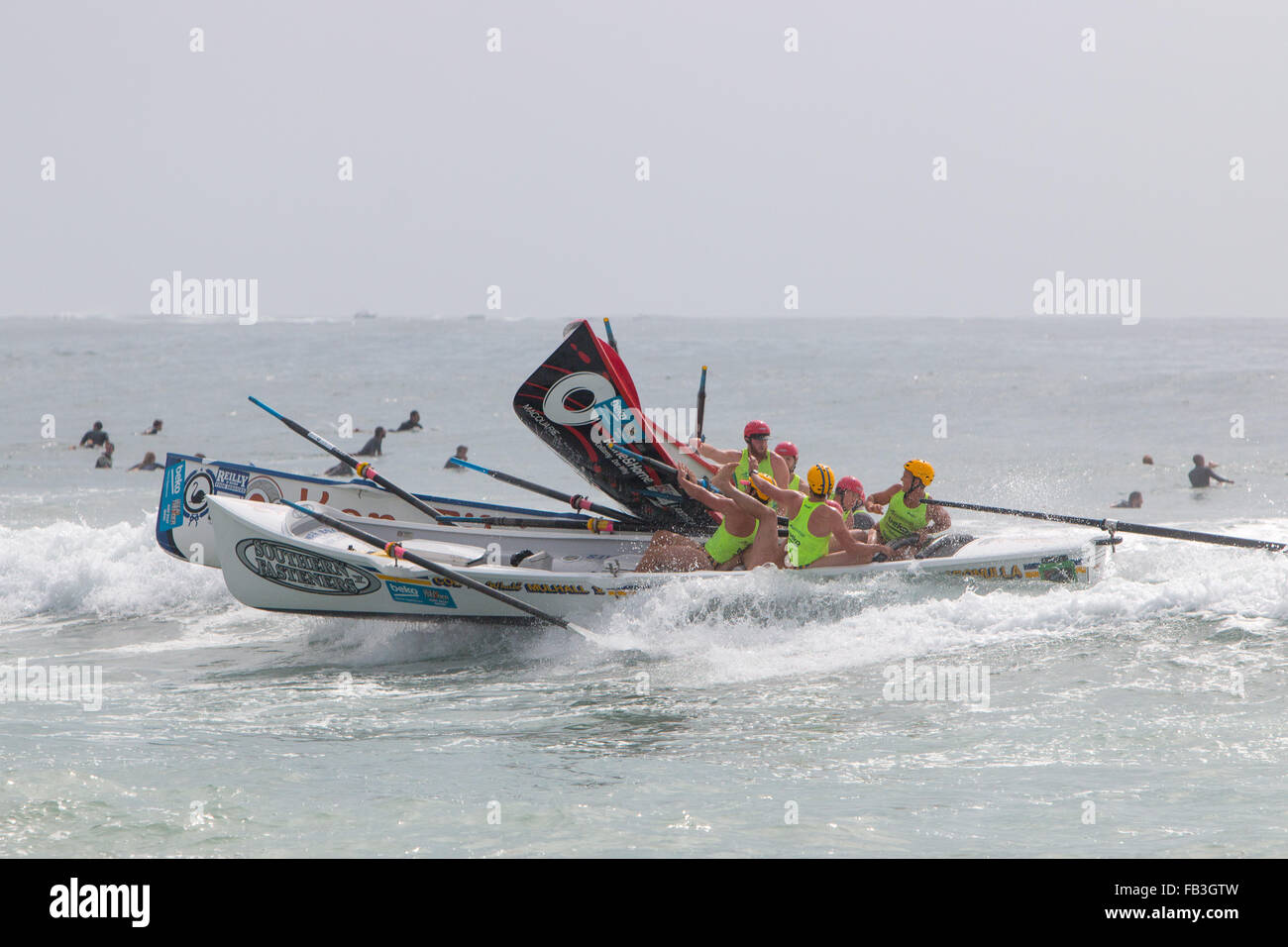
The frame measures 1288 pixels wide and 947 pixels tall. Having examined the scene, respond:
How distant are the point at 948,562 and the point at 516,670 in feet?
10.9

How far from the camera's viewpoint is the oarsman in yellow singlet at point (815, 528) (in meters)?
9.20

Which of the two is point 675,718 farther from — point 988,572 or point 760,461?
point 760,461

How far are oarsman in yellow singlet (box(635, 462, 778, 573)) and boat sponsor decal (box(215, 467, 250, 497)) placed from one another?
406 cm

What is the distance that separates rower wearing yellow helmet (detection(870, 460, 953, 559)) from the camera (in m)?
9.72

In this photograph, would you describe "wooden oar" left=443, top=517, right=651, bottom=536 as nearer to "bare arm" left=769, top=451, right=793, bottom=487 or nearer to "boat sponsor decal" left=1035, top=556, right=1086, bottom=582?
"bare arm" left=769, top=451, right=793, bottom=487

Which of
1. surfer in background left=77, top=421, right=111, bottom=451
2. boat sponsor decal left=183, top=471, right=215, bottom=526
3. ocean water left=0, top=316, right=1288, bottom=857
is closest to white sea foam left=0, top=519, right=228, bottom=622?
ocean water left=0, top=316, right=1288, bottom=857

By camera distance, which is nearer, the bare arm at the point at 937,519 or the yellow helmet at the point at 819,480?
the yellow helmet at the point at 819,480

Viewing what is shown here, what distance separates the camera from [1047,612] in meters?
8.89

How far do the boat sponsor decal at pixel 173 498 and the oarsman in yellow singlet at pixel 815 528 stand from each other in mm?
5422

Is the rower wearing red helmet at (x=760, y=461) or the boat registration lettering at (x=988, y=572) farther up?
the rower wearing red helmet at (x=760, y=461)

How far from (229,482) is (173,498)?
510 millimetres

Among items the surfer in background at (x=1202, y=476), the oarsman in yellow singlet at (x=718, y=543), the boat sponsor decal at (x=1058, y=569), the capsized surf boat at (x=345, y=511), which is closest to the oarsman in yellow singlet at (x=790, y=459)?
the oarsman in yellow singlet at (x=718, y=543)

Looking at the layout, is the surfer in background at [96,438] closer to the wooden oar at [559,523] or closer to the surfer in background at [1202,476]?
the wooden oar at [559,523]

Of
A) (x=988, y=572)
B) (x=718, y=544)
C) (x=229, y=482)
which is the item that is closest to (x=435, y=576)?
(x=718, y=544)
